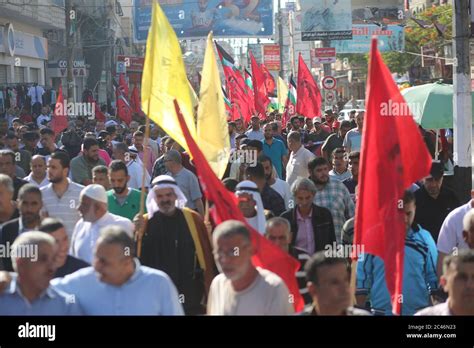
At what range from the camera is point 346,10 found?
139ft

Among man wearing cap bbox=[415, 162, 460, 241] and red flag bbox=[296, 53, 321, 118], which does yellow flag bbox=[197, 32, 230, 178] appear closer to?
man wearing cap bbox=[415, 162, 460, 241]

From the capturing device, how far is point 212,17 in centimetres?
4231

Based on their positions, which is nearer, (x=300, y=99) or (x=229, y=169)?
(x=229, y=169)

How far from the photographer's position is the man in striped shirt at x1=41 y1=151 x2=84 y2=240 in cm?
870

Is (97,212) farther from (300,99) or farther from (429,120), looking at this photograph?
(300,99)

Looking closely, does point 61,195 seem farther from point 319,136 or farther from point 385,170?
point 319,136

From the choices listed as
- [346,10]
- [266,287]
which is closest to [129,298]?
[266,287]

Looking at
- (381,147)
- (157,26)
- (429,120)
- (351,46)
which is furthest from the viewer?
(351,46)

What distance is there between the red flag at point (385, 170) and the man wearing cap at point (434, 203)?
263 centimetres

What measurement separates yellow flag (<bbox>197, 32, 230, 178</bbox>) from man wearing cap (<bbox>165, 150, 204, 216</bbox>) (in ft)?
3.68

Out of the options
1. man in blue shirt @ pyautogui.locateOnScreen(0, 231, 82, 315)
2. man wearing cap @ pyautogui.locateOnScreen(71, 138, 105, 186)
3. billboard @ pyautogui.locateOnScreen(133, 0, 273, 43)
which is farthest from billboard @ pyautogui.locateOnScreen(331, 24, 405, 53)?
man in blue shirt @ pyautogui.locateOnScreen(0, 231, 82, 315)

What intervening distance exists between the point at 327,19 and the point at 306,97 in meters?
19.1

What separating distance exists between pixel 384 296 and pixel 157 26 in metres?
3.30

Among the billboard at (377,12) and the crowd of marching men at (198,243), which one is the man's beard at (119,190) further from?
the billboard at (377,12)
